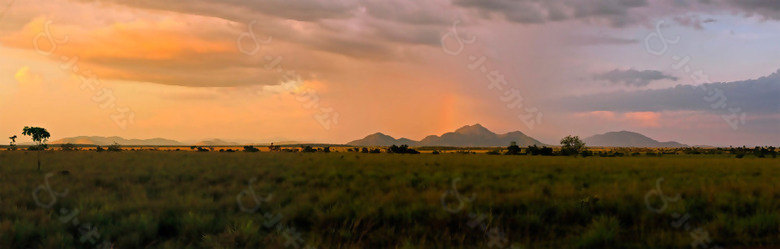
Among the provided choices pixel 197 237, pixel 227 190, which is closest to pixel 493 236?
pixel 197 237

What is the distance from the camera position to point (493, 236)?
10.8m

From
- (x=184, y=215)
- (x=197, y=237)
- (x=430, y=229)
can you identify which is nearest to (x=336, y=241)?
(x=430, y=229)

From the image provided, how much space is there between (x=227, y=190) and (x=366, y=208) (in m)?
7.10

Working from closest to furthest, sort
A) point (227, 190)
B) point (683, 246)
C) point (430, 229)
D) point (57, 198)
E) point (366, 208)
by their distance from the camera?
point (683, 246)
point (430, 229)
point (366, 208)
point (57, 198)
point (227, 190)

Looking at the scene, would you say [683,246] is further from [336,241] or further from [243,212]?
[243,212]

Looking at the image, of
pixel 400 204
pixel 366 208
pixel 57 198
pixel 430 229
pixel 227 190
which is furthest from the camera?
→ pixel 227 190

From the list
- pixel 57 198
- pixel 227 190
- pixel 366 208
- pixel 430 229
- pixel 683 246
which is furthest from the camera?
pixel 227 190

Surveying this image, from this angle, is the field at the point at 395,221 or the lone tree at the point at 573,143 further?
the lone tree at the point at 573,143

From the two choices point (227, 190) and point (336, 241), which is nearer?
point (336, 241)

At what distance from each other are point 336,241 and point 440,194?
5511 millimetres

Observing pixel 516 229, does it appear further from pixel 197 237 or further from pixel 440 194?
pixel 197 237

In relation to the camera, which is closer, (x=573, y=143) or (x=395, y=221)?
(x=395, y=221)

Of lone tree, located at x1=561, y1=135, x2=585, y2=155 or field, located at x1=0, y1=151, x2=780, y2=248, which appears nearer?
field, located at x1=0, y1=151, x2=780, y2=248

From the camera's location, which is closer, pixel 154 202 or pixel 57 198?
pixel 154 202
